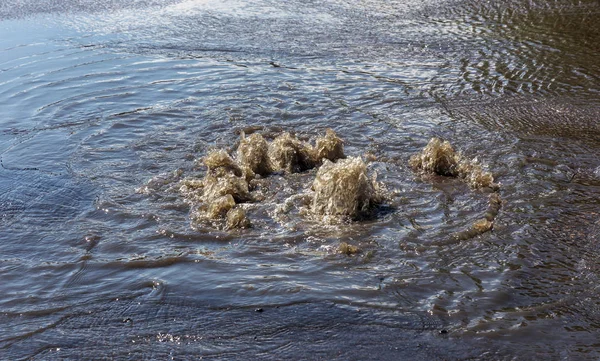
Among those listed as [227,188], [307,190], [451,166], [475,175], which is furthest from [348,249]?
[451,166]

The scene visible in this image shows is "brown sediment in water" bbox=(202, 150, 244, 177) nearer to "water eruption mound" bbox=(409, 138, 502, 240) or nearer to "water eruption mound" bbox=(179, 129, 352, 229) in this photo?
"water eruption mound" bbox=(179, 129, 352, 229)

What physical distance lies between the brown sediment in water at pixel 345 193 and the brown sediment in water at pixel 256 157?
3.27 ft

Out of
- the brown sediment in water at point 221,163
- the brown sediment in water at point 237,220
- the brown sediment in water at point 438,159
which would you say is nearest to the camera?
the brown sediment in water at point 237,220

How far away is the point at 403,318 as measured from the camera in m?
4.38

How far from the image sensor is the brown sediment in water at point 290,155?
7077 millimetres

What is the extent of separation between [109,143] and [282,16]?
6.01 m

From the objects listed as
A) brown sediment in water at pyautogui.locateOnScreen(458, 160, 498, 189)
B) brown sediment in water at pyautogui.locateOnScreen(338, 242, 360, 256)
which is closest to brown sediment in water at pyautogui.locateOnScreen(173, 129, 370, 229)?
brown sediment in water at pyautogui.locateOnScreen(338, 242, 360, 256)

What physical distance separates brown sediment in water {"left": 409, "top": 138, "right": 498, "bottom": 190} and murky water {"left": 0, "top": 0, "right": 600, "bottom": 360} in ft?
0.41

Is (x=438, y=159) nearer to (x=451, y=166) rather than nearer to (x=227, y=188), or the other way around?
(x=451, y=166)

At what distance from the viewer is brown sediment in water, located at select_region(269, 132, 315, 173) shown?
7077 mm

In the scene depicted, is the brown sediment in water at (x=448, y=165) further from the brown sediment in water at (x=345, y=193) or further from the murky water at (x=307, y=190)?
the brown sediment in water at (x=345, y=193)

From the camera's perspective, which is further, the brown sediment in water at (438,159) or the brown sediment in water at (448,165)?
the brown sediment in water at (438,159)

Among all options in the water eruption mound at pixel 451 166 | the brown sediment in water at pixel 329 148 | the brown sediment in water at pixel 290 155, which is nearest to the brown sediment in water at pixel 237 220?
the brown sediment in water at pixel 290 155

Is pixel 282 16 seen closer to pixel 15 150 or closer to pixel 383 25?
pixel 383 25
